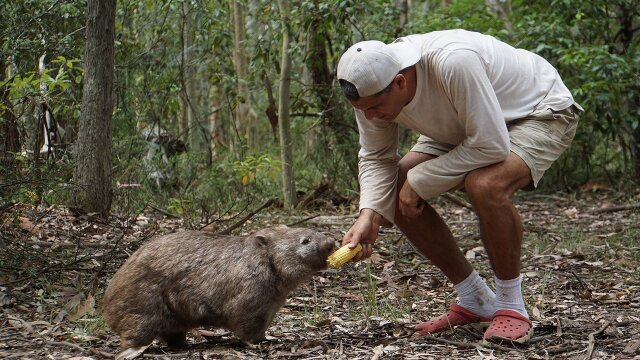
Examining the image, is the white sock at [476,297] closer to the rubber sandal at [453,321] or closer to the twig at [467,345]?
the rubber sandal at [453,321]

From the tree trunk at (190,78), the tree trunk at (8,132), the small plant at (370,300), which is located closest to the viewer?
the small plant at (370,300)

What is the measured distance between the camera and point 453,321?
487 centimetres

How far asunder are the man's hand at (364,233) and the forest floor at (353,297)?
1.67 ft

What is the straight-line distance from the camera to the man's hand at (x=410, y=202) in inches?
183

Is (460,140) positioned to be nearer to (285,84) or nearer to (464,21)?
(285,84)

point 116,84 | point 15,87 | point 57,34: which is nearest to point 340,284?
point 15,87

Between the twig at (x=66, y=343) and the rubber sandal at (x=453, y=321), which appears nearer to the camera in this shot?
the twig at (x=66, y=343)

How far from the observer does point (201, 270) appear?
4633 millimetres

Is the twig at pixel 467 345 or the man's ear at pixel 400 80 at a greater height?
the man's ear at pixel 400 80

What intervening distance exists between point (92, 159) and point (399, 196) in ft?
10.2

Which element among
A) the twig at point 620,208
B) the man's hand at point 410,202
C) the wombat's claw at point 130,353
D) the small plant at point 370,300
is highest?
the man's hand at point 410,202

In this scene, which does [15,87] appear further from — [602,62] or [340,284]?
[602,62]

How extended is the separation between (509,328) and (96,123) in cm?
390

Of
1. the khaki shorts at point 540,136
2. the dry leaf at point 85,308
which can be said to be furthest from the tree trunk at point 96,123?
the khaki shorts at point 540,136
